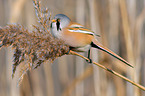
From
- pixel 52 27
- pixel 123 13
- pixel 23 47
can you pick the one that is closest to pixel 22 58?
pixel 23 47

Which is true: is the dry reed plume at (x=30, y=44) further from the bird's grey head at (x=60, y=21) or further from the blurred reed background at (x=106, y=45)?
the blurred reed background at (x=106, y=45)

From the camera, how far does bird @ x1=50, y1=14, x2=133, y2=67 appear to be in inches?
38.7

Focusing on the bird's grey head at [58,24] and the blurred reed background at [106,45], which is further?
the blurred reed background at [106,45]

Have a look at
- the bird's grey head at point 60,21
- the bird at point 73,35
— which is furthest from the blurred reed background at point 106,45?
the bird's grey head at point 60,21

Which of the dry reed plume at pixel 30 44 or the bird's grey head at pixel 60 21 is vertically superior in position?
the bird's grey head at pixel 60 21

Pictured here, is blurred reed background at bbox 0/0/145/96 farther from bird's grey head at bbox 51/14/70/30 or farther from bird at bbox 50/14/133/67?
bird's grey head at bbox 51/14/70/30

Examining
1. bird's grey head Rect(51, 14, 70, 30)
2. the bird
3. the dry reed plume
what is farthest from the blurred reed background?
the dry reed plume

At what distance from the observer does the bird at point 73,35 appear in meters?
0.98

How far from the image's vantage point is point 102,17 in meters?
1.67

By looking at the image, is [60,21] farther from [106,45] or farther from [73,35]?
[106,45]

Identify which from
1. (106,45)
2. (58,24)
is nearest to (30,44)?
(58,24)

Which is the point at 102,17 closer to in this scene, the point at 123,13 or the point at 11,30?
the point at 123,13

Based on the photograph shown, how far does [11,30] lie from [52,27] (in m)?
0.23

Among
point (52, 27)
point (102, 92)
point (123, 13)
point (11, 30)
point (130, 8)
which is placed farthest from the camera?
point (102, 92)
